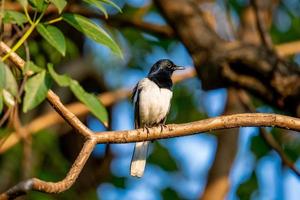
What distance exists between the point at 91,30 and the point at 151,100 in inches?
90.1

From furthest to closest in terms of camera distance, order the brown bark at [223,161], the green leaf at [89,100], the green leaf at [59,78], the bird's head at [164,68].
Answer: the brown bark at [223,161]
the bird's head at [164,68]
the green leaf at [89,100]
the green leaf at [59,78]

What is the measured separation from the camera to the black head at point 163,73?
17.4 feet

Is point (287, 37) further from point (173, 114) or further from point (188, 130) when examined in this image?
point (188, 130)

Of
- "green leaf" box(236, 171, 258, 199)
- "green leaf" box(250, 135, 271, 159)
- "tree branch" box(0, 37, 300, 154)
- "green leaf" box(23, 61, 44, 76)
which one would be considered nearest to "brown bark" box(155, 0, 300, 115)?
"tree branch" box(0, 37, 300, 154)

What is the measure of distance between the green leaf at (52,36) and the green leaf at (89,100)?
0.36 m

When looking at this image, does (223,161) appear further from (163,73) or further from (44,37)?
(44,37)

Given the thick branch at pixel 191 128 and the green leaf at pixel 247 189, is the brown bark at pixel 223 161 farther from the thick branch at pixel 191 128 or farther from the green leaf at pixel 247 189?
the thick branch at pixel 191 128

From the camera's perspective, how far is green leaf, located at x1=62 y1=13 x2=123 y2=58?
115 inches

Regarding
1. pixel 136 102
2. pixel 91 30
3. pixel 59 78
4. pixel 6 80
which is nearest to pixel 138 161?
pixel 136 102

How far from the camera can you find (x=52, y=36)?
2.81 m

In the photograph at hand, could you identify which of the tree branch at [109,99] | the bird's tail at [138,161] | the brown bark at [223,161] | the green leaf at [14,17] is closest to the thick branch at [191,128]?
the green leaf at [14,17]

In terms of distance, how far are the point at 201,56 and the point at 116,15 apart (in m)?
1.36

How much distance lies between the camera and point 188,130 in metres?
3.16

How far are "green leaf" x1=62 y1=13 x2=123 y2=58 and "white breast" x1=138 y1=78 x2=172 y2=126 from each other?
221cm
